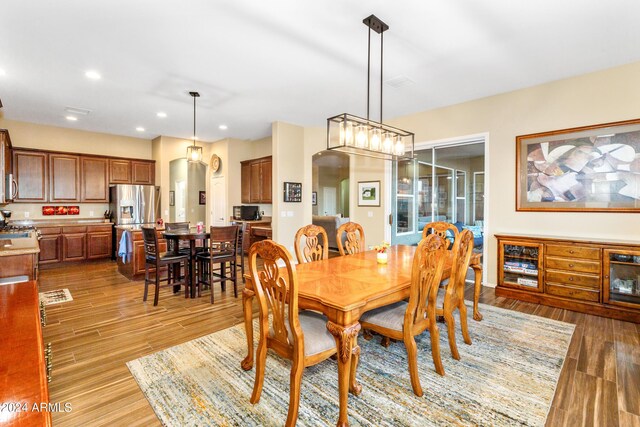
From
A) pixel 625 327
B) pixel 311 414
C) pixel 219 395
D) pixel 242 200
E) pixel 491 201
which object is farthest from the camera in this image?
pixel 242 200

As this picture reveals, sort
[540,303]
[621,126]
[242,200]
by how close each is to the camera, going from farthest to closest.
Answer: [242,200] < [540,303] < [621,126]

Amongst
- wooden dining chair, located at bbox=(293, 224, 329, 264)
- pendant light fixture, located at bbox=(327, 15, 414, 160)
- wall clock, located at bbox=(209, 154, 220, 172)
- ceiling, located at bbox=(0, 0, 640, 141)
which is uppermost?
ceiling, located at bbox=(0, 0, 640, 141)

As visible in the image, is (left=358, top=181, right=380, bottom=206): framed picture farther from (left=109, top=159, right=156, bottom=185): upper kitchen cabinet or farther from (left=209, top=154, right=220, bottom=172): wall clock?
(left=109, top=159, right=156, bottom=185): upper kitchen cabinet

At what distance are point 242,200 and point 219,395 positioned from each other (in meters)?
5.96

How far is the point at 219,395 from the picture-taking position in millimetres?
2072

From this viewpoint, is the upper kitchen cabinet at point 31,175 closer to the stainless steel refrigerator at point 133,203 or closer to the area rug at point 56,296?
the stainless steel refrigerator at point 133,203

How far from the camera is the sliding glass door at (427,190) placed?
19.0 feet

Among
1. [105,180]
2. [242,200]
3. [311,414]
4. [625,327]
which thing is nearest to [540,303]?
[625,327]

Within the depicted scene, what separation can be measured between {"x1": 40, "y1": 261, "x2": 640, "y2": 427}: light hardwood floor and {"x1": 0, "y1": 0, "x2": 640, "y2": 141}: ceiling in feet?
9.19

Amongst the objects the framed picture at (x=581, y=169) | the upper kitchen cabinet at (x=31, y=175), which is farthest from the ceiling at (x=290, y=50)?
the upper kitchen cabinet at (x=31, y=175)

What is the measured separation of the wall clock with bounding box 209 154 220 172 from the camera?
7720 mm

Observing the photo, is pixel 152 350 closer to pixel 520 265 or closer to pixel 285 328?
pixel 285 328

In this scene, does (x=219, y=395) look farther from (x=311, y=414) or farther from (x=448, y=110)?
(x=448, y=110)

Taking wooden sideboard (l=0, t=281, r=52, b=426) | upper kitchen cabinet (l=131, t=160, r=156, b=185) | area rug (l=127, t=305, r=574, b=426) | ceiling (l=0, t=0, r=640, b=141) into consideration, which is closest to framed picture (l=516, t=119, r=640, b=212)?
ceiling (l=0, t=0, r=640, b=141)
